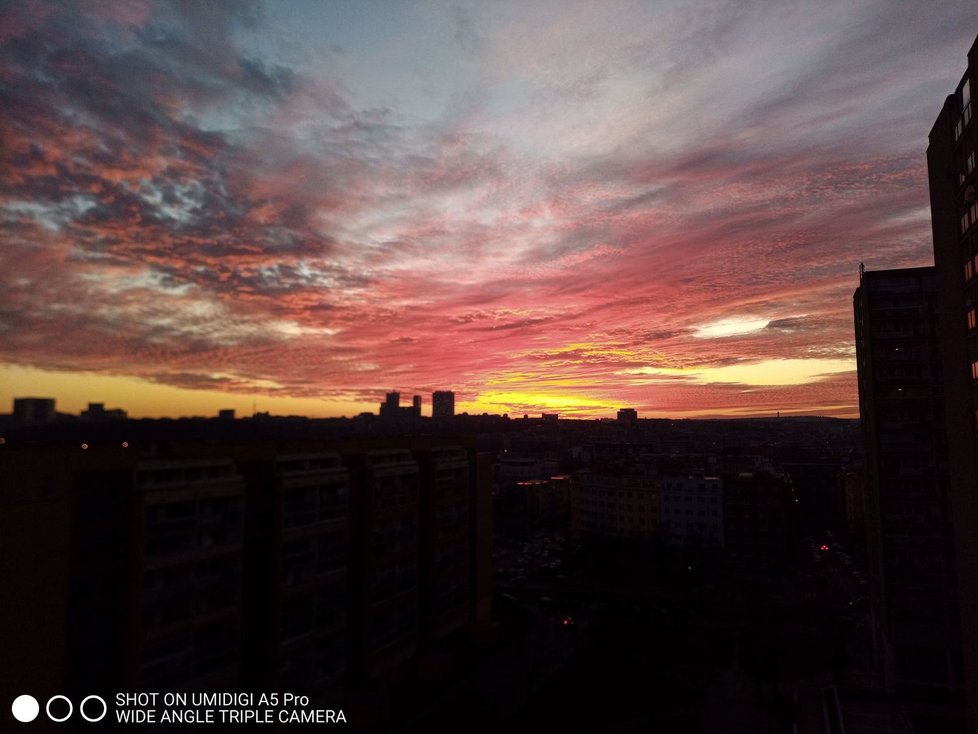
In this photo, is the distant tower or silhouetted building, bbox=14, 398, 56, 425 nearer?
silhouetted building, bbox=14, 398, 56, 425

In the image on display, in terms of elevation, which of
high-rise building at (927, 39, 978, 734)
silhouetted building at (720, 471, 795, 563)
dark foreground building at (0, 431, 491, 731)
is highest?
high-rise building at (927, 39, 978, 734)

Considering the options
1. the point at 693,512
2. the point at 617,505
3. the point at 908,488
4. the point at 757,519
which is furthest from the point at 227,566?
the point at 617,505

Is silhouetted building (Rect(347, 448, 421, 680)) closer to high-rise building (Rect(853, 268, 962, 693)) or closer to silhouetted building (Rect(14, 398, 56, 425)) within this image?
silhouetted building (Rect(14, 398, 56, 425))

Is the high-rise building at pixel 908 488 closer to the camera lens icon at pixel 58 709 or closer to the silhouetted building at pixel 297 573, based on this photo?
the silhouetted building at pixel 297 573

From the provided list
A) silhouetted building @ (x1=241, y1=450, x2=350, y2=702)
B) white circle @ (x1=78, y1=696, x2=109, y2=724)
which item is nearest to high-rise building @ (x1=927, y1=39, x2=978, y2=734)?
silhouetted building @ (x1=241, y1=450, x2=350, y2=702)

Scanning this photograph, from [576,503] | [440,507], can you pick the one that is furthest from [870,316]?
[576,503]

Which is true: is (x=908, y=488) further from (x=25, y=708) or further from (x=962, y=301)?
(x=25, y=708)

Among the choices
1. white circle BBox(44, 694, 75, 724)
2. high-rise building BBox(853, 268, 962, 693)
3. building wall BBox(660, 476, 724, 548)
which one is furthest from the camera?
building wall BBox(660, 476, 724, 548)

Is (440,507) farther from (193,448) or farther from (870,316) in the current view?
(870,316)
